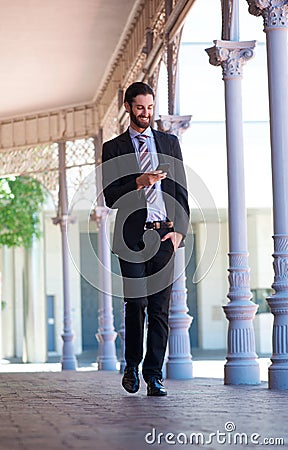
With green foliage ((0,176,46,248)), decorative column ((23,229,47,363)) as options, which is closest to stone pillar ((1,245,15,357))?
decorative column ((23,229,47,363))

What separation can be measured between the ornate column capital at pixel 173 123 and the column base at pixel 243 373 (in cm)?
296

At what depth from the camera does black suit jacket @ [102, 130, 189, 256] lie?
4.87 metres

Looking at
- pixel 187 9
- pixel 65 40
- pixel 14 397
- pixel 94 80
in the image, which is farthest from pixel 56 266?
pixel 14 397

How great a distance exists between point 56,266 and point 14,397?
2114 centimetres

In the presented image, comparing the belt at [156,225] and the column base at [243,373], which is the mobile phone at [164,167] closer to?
the belt at [156,225]

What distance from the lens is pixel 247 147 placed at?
2070 centimetres

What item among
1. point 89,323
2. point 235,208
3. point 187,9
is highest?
point 187,9

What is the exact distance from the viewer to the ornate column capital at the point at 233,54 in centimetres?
741

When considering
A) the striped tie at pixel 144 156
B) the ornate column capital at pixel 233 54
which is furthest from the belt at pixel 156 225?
the ornate column capital at pixel 233 54

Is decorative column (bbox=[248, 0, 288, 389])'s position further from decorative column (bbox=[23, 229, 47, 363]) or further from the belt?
decorative column (bbox=[23, 229, 47, 363])

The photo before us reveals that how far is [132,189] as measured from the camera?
190 inches

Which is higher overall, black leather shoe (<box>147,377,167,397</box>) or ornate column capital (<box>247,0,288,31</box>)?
ornate column capital (<box>247,0,288,31</box>)

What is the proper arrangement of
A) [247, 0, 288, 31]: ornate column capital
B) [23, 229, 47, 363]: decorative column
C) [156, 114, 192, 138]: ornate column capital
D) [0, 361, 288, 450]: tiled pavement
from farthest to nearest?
[23, 229, 47, 363]: decorative column → [156, 114, 192, 138]: ornate column capital → [247, 0, 288, 31]: ornate column capital → [0, 361, 288, 450]: tiled pavement

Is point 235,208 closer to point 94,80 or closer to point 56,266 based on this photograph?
point 94,80
